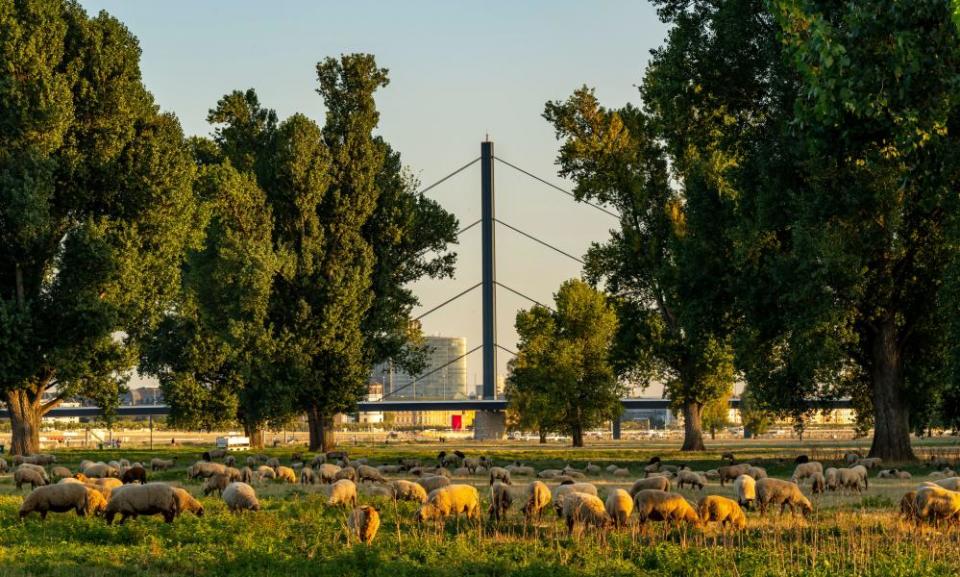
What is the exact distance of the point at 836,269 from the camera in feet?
115

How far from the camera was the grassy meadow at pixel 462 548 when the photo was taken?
16172 millimetres

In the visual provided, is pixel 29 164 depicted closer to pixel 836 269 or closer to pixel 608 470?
pixel 608 470

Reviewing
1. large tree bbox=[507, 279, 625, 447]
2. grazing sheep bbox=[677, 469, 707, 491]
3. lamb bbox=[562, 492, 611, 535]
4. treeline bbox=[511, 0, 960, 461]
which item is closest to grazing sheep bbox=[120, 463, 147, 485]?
grazing sheep bbox=[677, 469, 707, 491]

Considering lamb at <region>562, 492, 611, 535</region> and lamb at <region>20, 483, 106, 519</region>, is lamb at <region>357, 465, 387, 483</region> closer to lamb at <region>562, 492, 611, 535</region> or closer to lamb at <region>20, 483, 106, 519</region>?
lamb at <region>20, 483, 106, 519</region>

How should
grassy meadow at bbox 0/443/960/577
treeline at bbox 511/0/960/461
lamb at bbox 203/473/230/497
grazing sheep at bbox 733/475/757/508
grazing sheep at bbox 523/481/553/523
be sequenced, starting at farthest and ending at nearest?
treeline at bbox 511/0/960/461, lamb at bbox 203/473/230/497, grazing sheep at bbox 733/475/757/508, grazing sheep at bbox 523/481/553/523, grassy meadow at bbox 0/443/960/577

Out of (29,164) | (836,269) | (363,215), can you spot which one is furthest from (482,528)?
(363,215)

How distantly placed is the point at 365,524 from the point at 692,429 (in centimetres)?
4643

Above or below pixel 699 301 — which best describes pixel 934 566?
below

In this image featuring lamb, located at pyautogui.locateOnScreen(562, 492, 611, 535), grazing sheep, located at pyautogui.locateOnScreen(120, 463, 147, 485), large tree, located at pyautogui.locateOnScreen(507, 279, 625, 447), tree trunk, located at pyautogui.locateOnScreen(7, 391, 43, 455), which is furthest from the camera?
large tree, located at pyautogui.locateOnScreen(507, 279, 625, 447)

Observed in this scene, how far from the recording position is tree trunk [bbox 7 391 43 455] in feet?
154

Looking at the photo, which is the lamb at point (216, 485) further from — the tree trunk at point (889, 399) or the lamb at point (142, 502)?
the tree trunk at point (889, 399)

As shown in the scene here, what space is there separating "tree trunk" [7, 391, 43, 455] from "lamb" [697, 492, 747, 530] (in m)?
34.4

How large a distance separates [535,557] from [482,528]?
2.86 m

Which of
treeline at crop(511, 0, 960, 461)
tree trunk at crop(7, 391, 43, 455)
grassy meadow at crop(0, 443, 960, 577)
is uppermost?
treeline at crop(511, 0, 960, 461)
